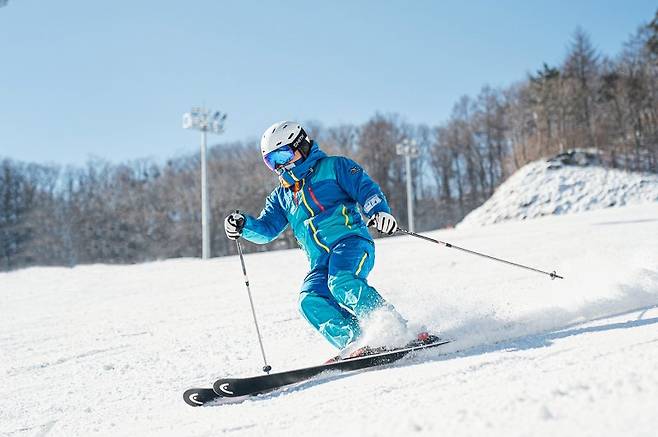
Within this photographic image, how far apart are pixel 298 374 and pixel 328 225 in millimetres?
1088

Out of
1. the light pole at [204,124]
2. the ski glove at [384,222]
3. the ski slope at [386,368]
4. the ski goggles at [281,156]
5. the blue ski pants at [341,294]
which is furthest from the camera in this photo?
the light pole at [204,124]

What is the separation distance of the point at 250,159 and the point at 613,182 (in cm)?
3304

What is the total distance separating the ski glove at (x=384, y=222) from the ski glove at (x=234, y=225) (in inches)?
40.1

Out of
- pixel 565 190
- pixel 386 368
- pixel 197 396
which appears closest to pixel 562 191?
pixel 565 190

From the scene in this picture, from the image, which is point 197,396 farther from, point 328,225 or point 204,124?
point 204,124

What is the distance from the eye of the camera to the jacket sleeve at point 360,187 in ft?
12.1

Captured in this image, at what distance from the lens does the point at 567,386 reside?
1.81 m

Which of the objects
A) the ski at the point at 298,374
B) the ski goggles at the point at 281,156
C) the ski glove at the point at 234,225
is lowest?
the ski at the point at 298,374

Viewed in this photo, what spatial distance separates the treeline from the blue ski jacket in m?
36.7

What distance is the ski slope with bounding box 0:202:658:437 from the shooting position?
1.75 metres

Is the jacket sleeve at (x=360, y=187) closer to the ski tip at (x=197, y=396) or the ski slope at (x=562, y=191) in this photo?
the ski tip at (x=197, y=396)

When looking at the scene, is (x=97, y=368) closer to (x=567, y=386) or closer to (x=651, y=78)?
(x=567, y=386)

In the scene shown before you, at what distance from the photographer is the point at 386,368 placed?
3.01 meters

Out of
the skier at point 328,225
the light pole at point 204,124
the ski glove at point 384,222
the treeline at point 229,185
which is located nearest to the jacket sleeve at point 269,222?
the skier at point 328,225
